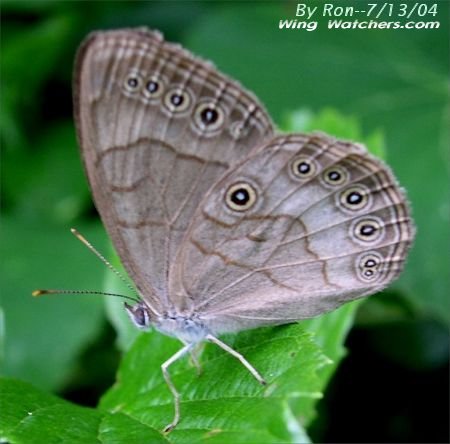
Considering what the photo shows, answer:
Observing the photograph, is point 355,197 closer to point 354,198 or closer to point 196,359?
point 354,198

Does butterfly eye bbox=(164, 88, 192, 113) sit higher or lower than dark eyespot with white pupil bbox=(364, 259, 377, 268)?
higher

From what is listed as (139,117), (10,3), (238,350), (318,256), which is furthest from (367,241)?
(10,3)

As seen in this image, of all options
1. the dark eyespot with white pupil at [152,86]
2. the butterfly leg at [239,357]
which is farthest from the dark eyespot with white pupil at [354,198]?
the dark eyespot with white pupil at [152,86]

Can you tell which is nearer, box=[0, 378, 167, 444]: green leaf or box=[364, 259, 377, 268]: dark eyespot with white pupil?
box=[0, 378, 167, 444]: green leaf

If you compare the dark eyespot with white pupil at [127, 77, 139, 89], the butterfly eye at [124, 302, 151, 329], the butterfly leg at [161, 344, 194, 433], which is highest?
the dark eyespot with white pupil at [127, 77, 139, 89]

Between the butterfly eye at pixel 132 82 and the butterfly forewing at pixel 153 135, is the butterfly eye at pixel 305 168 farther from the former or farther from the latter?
the butterfly eye at pixel 132 82

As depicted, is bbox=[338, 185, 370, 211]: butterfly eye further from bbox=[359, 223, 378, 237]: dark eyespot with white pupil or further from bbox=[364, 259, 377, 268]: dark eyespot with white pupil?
bbox=[364, 259, 377, 268]: dark eyespot with white pupil

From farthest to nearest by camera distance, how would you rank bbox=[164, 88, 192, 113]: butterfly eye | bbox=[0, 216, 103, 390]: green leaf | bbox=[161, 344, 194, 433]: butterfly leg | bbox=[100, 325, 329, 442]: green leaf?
bbox=[0, 216, 103, 390]: green leaf, bbox=[164, 88, 192, 113]: butterfly eye, bbox=[161, 344, 194, 433]: butterfly leg, bbox=[100, 325, 329, 442]: green leaf

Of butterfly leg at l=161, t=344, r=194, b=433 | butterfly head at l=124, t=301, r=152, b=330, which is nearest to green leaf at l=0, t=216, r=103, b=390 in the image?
butterfly head at l=124, t=301, r=152, b=330

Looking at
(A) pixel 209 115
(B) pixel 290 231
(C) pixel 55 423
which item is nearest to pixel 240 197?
(B) pixel 290 231
